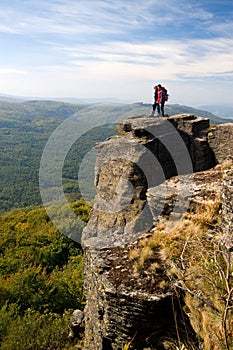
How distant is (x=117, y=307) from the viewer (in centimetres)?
934

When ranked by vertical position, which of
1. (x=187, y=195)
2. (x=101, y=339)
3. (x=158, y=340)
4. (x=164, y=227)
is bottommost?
(x=101, y=339)

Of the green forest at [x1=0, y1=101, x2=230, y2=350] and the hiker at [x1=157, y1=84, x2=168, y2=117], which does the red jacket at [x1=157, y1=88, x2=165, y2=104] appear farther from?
the green forest at [x1=0, y1=101, x2=230, y2=350]

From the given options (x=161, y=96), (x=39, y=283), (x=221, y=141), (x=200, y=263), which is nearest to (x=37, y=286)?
(x=39, y=283)

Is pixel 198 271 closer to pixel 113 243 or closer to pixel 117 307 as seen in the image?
pixel 117 307

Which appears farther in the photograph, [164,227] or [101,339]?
[164,227]

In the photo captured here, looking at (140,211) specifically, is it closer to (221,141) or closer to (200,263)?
(200,263)

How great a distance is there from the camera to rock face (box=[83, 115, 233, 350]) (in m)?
9.06

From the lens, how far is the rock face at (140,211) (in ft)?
29.7

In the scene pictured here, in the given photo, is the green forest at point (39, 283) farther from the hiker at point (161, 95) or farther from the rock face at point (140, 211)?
the rock face at point (140, 211)

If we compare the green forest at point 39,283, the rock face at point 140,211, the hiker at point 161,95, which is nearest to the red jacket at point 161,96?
the hiker at point 161,95

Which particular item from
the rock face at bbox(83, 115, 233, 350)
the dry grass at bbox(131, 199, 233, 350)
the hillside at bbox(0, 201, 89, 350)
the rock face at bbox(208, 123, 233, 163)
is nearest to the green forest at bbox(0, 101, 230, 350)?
the hillside at bbox(0, 201, 89, 350)

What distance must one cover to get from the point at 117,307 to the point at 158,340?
1.43 metres

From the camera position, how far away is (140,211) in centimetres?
1669

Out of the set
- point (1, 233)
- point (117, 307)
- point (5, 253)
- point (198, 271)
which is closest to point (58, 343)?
point (117, 307)
